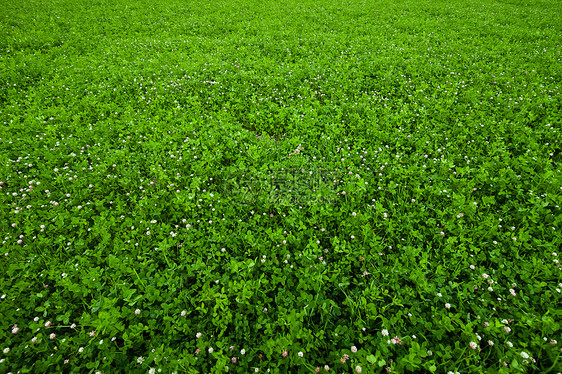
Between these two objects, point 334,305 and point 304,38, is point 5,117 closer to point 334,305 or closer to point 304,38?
point 334,305

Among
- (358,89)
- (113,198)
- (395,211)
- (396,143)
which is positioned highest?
(358,89)

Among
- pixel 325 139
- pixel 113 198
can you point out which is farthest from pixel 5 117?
pixel 325 139

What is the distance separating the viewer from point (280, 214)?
3.65m

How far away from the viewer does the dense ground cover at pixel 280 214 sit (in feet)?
7.90

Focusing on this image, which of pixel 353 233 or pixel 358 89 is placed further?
pixel 358 89

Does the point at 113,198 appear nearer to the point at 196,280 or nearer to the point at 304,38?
the point at 196,280

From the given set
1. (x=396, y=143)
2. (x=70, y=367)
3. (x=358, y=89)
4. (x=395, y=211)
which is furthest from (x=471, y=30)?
(x=70, y=367)

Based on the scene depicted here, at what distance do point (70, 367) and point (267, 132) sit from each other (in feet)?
15.1

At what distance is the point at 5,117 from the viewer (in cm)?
562

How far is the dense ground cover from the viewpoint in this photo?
2.41 metres

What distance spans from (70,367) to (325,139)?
466 centimetres

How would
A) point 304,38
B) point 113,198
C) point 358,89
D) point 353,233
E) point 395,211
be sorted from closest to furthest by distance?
point 353,233 → point 395,211 → point 113,198 → point 358,89 → point 304,38

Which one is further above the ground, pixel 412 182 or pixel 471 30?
pixel 471 30

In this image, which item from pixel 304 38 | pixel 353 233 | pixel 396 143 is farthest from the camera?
pixel 304 38
